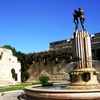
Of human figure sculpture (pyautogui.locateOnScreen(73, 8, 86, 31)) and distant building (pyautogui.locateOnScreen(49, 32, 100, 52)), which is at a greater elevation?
distant building (pyautogui.locateOnScreen(49, 32, 100, 52))

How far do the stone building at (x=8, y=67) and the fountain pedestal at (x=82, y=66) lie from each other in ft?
77.1

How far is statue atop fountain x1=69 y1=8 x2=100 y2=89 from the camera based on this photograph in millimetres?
10828

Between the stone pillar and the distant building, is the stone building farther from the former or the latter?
the stone pillar

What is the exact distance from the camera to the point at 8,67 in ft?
116

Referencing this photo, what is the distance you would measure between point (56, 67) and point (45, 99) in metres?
26.6

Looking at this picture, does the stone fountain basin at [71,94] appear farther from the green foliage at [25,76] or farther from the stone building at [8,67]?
the green foliage at [25,76]

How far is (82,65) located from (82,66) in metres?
0.05

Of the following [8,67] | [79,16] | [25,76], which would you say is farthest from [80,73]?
[25,76]

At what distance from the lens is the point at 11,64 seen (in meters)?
36.2

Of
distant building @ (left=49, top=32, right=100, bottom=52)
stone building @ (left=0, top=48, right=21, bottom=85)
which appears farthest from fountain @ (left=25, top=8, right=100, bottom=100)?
stone building @ (left=0, top=48, right=21, bottom=85)

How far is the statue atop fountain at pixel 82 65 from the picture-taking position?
10.8 metres

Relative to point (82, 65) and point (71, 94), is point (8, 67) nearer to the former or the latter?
point (82, 65)

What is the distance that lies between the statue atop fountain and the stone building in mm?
23483

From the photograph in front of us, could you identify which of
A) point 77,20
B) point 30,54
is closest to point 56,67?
point 30,54
